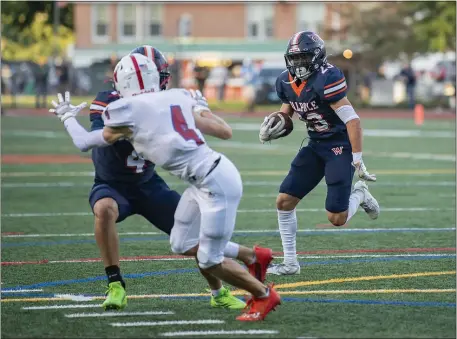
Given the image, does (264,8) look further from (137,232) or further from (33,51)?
(137,232)

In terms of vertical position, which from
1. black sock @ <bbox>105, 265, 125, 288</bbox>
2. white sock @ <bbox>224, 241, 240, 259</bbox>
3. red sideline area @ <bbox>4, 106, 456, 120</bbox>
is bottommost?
red sideline area @ <bbox>4, 106, 456, 120</bbox>

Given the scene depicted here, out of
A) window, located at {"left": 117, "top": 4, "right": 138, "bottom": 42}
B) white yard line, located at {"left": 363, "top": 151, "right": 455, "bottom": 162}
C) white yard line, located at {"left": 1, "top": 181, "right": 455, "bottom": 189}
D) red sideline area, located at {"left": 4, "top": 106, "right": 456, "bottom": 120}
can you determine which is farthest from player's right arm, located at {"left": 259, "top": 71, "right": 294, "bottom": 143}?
window, located at {"left": 117, "top": 4, "right": 138, "bottom": 42}

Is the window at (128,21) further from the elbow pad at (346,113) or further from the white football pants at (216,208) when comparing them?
the white football pants at (216,208)

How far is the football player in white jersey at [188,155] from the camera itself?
6715mm

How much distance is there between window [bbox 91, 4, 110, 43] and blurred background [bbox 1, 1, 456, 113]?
6 cm

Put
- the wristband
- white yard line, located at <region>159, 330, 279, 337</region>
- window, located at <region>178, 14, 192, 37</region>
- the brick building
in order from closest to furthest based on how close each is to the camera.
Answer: white yard line, located at <region>159, 330, 279, 337</region> < the wristband < window, located at <region>178, 14, 192, 37</region> < the brick building

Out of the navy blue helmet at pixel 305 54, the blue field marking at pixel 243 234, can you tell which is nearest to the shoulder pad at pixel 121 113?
the navy blue helmet at pixel 305 54

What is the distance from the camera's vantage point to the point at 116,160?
24.6ft

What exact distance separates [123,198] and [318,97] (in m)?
1.86

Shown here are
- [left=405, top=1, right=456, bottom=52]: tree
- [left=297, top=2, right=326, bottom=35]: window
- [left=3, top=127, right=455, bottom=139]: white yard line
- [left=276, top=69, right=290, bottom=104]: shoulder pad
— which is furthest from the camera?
[left=297, top=2, right=326, bottom=35]: window

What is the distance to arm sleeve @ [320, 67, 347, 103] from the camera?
845cm

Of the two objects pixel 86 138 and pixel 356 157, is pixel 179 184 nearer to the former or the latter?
pixel 356 157

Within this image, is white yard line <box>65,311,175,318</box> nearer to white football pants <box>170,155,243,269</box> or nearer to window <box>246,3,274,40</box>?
white football pants <box>170,155,243,269</box>

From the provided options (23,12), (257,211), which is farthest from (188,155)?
(23,12)
